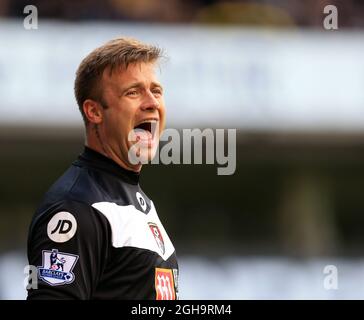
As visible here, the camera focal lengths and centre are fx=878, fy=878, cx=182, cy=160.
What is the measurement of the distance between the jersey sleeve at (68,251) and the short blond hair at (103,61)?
0.37 m

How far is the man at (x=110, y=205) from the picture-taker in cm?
246

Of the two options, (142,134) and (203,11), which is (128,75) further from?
(203,11)

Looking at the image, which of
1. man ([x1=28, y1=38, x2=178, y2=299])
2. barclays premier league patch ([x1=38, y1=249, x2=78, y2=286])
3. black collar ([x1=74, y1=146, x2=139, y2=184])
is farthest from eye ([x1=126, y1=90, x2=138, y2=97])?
barclays premier league patch ([x1=38, y1=249, x2=78, y2=286])

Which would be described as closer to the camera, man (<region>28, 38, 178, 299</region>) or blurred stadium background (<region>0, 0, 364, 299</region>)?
man (<region>28, 38, 178, 299</region>)

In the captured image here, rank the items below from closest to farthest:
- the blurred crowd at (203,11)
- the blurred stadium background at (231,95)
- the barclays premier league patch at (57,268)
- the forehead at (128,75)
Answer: the barclays premier league patch at (57,268), the forehead at (128,75), the blurred stadium background at (231,95), the blurred crowd at (203,11)

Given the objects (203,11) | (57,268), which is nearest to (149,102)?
(57,268)

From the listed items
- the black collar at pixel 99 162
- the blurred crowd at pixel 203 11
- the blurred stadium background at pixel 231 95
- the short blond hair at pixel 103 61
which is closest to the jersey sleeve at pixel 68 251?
the black collar at pixel 99 162

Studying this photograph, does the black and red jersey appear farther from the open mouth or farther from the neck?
the open mouth

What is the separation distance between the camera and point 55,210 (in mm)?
2494

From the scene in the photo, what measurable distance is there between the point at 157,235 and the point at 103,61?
0.57 m

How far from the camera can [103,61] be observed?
269cm

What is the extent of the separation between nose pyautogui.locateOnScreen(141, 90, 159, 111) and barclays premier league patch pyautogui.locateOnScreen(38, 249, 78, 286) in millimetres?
541

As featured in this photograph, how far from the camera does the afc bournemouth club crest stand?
2762 millimetres

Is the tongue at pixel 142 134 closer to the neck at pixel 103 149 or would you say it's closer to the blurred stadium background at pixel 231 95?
the neck at pixel 103 149
